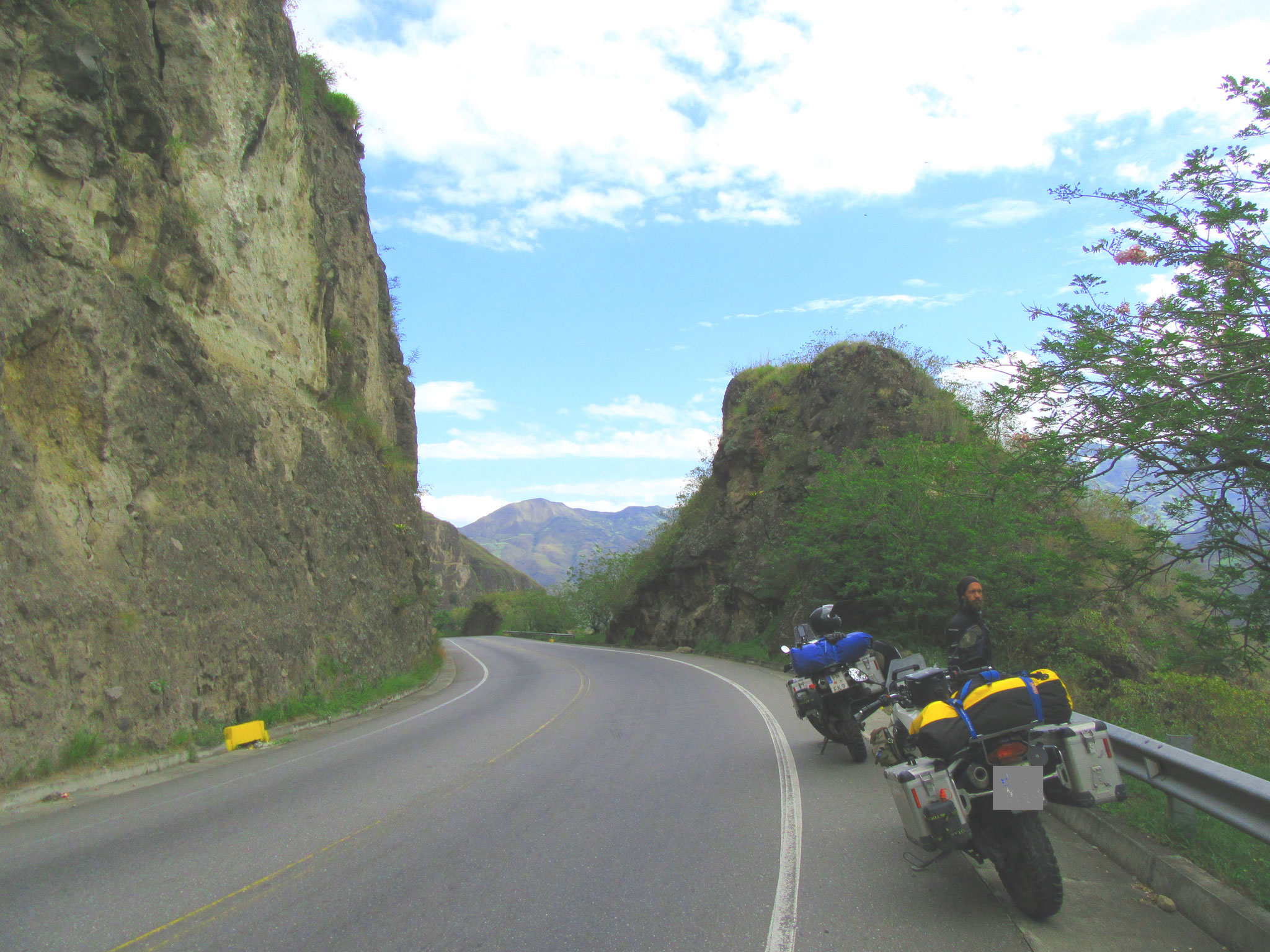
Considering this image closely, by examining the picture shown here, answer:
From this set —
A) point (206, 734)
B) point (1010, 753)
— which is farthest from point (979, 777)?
point (206, 734)

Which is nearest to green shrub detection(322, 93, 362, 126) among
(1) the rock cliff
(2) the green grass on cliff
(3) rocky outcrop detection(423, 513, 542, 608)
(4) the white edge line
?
(2) the green grass on cliff

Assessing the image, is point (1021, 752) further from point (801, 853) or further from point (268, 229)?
point (268, 229)

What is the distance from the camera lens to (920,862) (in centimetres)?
523

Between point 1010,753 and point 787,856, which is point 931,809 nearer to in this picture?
point 1010,753

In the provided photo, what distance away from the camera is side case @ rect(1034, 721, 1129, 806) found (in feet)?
14.7

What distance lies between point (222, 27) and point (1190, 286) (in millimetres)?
19580

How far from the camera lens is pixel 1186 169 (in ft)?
25.5

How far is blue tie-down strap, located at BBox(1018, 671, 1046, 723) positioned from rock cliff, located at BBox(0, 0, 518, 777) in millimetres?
10460

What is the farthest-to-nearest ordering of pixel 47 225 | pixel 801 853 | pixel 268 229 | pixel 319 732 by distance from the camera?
pixel 268 229
pixel 319 732
pixel 47 225
pixel 801 853

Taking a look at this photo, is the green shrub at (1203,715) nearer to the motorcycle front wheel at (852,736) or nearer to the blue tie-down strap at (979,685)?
the motorcycle front wheel at (852,736)

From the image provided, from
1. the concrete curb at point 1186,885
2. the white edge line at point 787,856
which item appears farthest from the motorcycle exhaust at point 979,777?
the white edge line at point 787,856

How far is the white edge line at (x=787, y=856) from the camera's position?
423cm

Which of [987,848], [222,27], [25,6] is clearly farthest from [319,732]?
[222,27]

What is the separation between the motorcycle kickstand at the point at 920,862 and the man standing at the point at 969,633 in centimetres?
141
